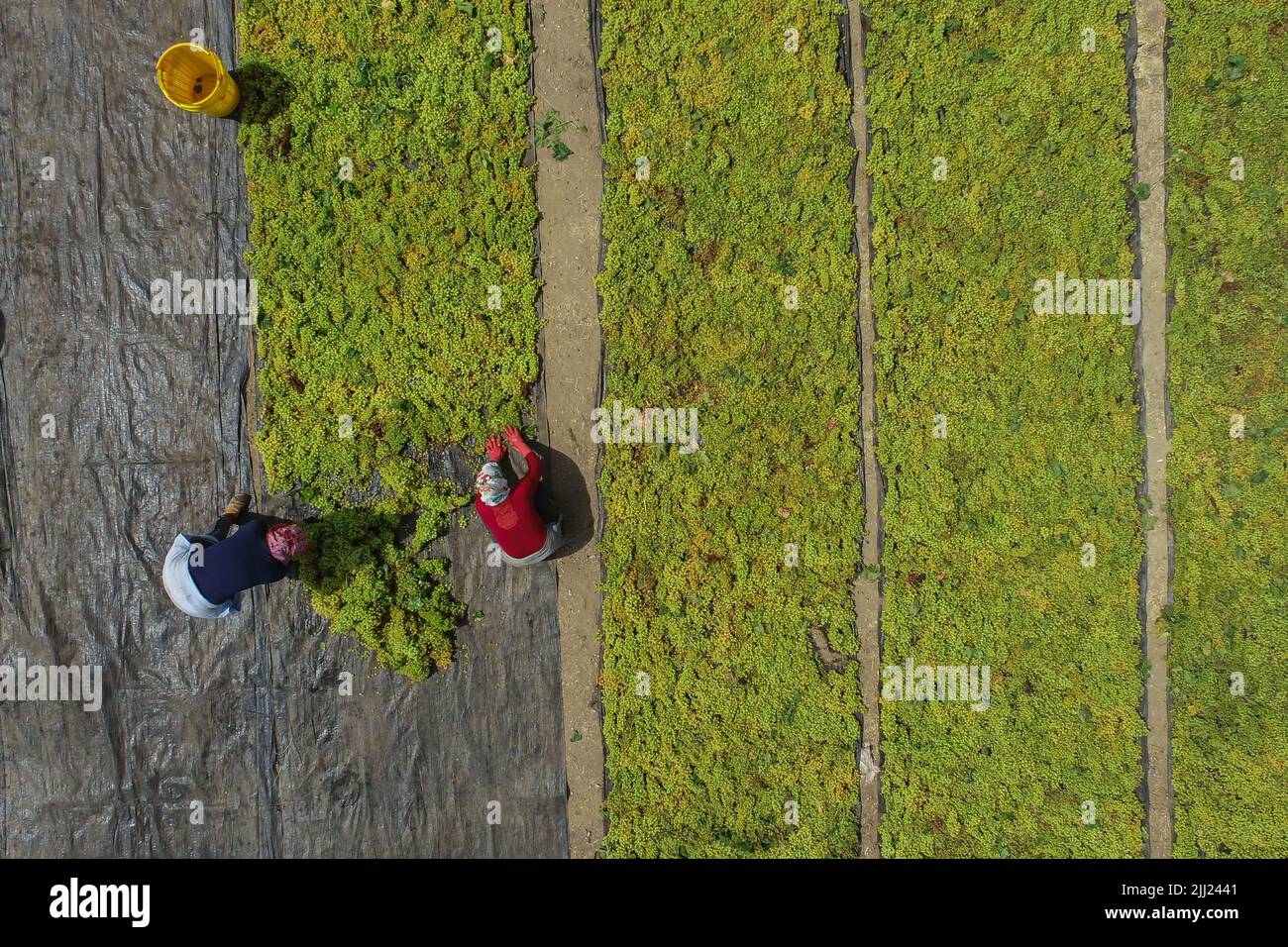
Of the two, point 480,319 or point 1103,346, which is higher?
point 480,319

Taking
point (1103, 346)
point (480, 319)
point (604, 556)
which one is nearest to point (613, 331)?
point (480, 319)

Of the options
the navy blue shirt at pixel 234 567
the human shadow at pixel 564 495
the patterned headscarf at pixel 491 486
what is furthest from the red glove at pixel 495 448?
the navy blue shirt at pixel 234 567

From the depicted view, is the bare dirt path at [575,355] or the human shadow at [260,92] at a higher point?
the human shadow at [260,92]

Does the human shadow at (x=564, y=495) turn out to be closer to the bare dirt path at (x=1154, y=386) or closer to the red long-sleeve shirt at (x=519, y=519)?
the red long-sleeve shirt at (x=519, y=519)

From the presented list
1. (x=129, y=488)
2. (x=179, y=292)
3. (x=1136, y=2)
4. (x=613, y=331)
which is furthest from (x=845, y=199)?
(x=129, y=488)

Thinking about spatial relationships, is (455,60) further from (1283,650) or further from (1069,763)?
(1283,650)
